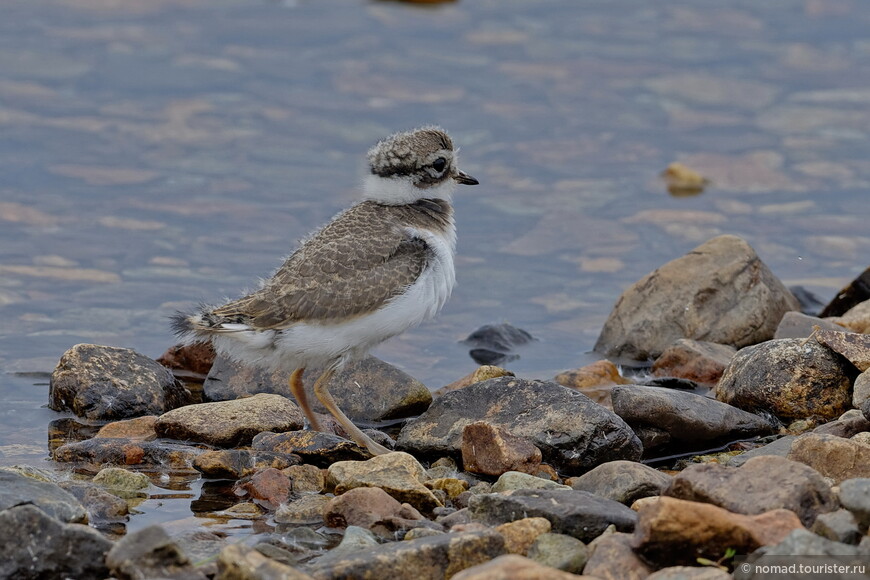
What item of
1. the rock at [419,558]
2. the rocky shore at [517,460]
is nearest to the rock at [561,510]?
the rocky shore at [517,460]

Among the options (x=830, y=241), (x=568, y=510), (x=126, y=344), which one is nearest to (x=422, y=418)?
(x=568, y=510)

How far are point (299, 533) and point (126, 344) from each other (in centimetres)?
466

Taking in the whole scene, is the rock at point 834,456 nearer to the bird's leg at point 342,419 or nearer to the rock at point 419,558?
the rock at point 419,558

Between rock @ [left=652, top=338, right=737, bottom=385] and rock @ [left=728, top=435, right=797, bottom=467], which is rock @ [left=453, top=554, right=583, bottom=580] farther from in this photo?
rock @ [left=652, top=338, right=737, bottom=385]

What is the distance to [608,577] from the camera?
467cm

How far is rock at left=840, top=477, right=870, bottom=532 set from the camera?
4.56 meters

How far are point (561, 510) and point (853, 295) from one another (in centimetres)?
540

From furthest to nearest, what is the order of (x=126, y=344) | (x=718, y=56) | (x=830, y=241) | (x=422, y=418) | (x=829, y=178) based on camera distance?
(x=718, y=56) < (x=829, y=178) < (x=830, y=241) < (x=126, y=344) < (x=422, y=418)

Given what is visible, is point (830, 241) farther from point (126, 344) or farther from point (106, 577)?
point (106, 577)

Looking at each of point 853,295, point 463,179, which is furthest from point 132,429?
point 853,295

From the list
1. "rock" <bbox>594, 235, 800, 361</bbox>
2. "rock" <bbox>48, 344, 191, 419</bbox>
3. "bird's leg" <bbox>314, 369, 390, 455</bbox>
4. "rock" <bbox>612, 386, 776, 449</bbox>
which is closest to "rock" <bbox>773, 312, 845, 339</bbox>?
"rock" <bbox>594, 235, 800, 361</bbox>

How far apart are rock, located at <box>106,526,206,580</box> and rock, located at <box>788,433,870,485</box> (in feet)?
9.81

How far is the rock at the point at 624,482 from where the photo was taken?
576 centimetres

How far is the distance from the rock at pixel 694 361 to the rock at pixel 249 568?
15.5 feet
